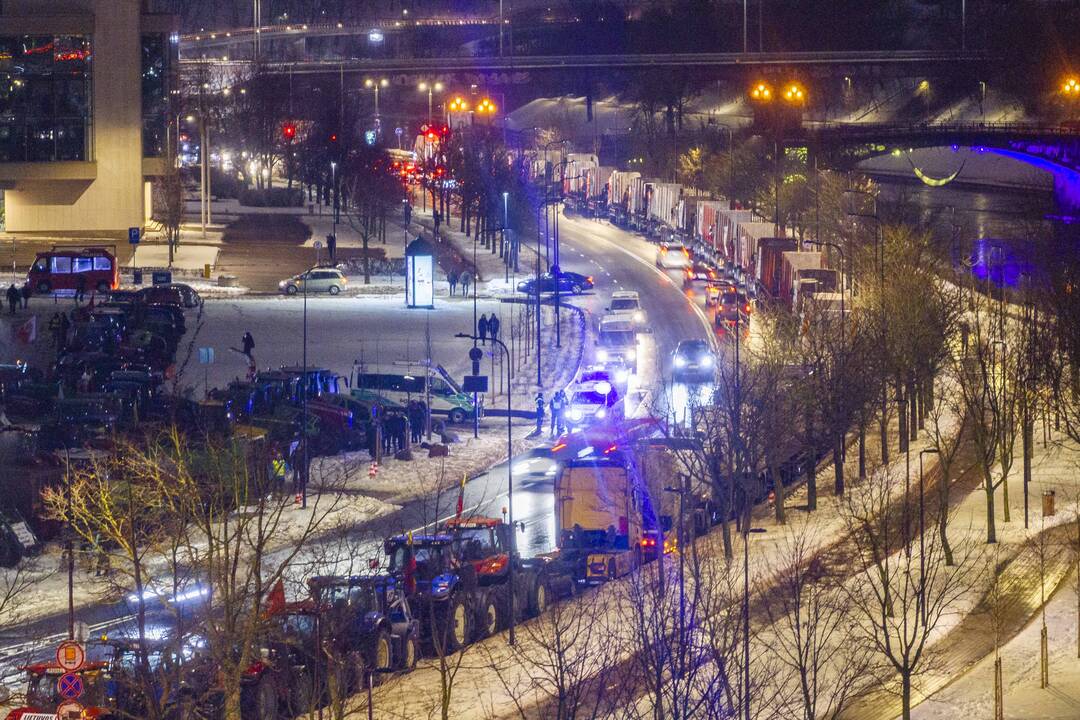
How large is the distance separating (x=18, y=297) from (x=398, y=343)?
9807 mm

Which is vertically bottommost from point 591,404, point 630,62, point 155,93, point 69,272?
point 591,404

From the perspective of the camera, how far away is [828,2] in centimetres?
12419

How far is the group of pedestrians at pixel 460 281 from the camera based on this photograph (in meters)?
52.5

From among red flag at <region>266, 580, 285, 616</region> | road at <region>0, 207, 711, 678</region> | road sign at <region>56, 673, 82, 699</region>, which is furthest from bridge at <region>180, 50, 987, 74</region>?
road sign at <region>56, 673, 82, 699</region>

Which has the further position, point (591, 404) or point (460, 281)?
point (460, 281)

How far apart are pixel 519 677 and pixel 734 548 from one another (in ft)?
27.1

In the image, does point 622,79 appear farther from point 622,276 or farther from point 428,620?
point 428,620

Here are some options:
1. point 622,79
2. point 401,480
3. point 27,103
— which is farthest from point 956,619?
point 622,79

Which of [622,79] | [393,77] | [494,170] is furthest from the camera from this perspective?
[622,79]

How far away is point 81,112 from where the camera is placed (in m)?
63.9

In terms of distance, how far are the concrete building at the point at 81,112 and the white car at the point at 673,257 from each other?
18.7 meters

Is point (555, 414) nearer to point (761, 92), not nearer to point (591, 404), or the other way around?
point (591, 404)

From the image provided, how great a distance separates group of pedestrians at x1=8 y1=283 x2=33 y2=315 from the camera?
45125 mm

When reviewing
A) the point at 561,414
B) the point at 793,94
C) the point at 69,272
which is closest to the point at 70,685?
the point at 561,414
